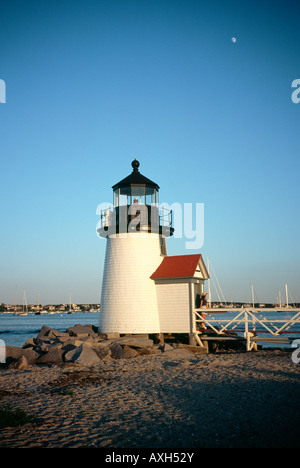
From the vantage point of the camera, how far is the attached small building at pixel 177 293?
1917 cm

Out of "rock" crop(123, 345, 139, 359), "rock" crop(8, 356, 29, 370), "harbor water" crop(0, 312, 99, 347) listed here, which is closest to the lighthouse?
"rock" crop(123, 345, 139, 359)

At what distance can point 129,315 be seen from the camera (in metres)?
19.6

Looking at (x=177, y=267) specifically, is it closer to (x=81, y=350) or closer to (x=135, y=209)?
(x=135, y=209)

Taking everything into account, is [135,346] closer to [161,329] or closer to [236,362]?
[161,329]

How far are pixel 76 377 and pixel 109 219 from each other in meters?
10.4

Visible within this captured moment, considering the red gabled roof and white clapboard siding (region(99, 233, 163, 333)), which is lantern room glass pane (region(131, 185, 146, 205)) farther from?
the red gabled roof

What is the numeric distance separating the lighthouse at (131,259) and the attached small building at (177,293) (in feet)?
1.18

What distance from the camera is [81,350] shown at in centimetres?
1461

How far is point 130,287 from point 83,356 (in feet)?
19.6

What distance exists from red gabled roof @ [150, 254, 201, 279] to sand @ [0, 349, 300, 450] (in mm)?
6398

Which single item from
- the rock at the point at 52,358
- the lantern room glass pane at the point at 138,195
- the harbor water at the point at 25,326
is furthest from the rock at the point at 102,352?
the harbor water at the point at 25,326

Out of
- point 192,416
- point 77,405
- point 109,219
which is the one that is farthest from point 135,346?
point 192,416

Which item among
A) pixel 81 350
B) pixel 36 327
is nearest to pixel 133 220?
pixel 81 350

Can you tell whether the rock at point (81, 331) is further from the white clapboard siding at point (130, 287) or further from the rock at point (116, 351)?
the rock at point (116, 351)
